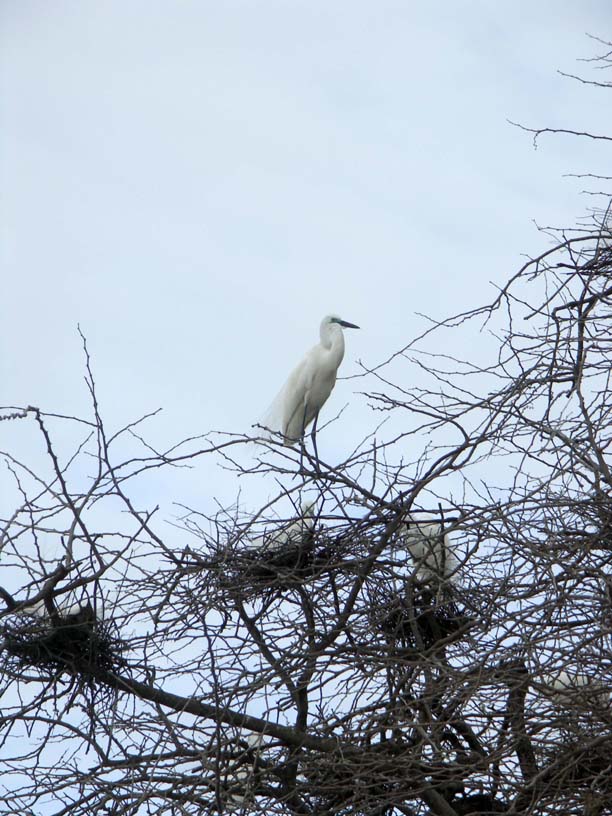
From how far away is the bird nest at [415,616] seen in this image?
11.6 ft

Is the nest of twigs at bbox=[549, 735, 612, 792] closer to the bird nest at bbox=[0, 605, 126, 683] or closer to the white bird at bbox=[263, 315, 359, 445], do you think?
the bird nest at bbox=[0, 605, 126, 683]

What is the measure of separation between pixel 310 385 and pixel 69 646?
10.3 ft

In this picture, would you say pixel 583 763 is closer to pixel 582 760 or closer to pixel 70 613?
pixel 582 760

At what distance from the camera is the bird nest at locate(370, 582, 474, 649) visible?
3.55 meters

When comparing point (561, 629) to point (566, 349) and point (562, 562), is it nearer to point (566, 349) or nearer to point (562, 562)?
point (562, 562)

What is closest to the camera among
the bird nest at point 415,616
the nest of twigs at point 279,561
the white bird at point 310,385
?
the bird nest at point 415,616

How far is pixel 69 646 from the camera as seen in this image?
390cm

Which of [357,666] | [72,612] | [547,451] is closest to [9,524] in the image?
[72,612]

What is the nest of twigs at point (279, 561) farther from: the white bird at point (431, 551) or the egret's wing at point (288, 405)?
the egret's wing at point (288, 405)

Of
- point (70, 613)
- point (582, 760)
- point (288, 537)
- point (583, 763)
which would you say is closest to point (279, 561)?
point (288, 537)

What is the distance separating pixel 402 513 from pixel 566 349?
0.68 metres

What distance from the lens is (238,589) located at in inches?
152

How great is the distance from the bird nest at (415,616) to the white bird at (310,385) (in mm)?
2481

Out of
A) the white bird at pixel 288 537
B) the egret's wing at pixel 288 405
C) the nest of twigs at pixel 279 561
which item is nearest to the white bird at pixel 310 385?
the egret's wing at pixel 288 405
